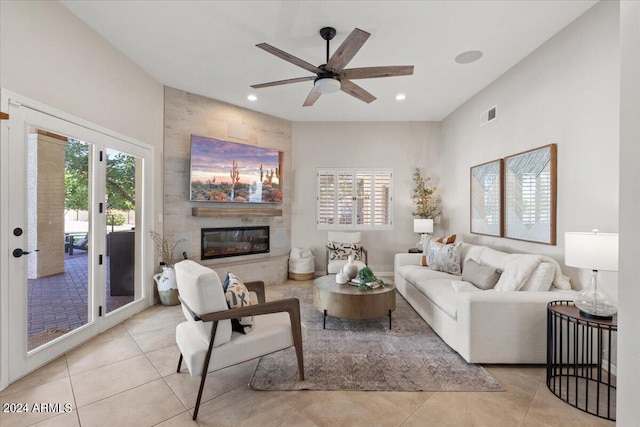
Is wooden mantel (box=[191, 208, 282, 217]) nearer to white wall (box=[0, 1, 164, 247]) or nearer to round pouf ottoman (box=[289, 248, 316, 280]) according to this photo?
round pouf ottoman (box=[289, 248, 316, 280])

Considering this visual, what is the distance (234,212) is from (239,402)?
10.9 ft

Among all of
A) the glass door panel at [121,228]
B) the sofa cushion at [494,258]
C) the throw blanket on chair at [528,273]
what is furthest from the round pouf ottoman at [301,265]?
the throw blanket on chair at [528,273]

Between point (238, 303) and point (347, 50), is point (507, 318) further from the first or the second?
point (347, 50)

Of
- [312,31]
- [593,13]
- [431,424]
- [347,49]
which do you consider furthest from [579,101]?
[431,424]

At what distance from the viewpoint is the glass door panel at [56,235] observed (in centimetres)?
241

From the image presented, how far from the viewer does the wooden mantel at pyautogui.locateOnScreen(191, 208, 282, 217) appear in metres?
4.54

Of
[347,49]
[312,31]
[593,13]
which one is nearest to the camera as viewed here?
[347,49]

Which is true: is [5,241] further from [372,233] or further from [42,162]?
[372,233]

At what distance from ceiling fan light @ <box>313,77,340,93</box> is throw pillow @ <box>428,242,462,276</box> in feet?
8.74

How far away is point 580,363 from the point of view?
242cm

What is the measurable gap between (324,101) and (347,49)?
8.01 ft

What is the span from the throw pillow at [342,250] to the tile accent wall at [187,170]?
0.91 meters

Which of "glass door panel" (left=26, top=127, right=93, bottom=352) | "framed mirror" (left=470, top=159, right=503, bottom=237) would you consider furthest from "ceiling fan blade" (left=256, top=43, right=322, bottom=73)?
"framed mirror" (left=470, top=159, right=503, bottom=237)

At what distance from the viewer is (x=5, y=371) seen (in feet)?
7.01
